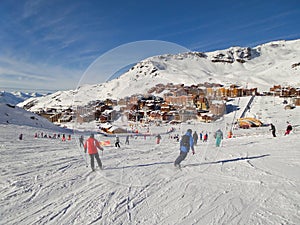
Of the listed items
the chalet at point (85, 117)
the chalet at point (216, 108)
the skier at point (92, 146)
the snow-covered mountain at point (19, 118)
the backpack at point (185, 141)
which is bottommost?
the snow-covered mountain at point (19, 118)

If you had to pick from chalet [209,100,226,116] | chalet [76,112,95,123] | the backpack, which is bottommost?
the backpack

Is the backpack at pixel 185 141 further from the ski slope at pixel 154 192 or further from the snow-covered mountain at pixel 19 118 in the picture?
the snow-covered mountain at pixel 19 118

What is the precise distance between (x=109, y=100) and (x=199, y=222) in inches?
120

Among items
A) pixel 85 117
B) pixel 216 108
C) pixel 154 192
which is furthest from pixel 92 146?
pixel 216 108

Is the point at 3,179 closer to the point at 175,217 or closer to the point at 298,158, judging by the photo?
the point at 175,217

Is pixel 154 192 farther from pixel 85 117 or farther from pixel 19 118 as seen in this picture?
pixel 19 118

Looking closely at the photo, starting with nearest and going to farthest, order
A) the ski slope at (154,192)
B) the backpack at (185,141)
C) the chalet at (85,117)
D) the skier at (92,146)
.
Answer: the ski slope at (154,192)
the chalet at (85,117)
the backpack at (185,141)
the skier at (92,146)

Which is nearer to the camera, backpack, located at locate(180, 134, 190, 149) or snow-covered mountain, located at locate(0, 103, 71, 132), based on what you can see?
backpack, located at locate(180, 134, 190, 149)

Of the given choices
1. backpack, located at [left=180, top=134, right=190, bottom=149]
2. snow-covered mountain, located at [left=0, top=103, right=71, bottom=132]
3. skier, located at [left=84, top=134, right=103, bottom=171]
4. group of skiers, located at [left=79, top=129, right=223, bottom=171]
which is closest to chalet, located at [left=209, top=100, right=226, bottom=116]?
group of skiers, located at [left=79, top=129, right=223, bottom=171]

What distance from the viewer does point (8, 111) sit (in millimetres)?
38781

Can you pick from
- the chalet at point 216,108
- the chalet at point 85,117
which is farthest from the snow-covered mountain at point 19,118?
the chalet at point 216,108

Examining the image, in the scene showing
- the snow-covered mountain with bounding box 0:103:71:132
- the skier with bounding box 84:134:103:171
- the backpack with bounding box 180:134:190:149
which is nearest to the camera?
the backpack with bounding box 180:134:190:149

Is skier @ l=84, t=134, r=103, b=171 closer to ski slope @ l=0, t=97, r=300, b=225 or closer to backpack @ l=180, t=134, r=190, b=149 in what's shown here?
ski slope @ l=0, t=97, r=300, b=225

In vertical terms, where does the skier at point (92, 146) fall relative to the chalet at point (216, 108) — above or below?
below
